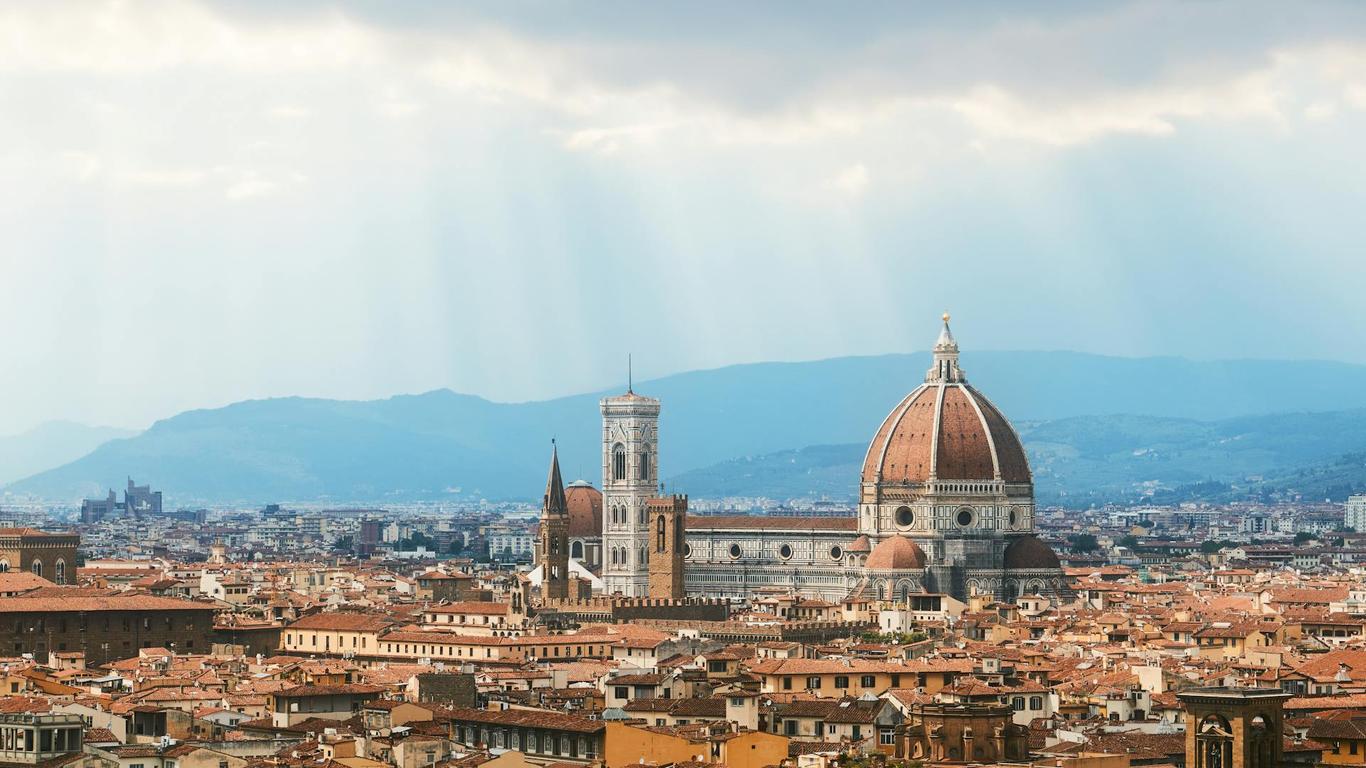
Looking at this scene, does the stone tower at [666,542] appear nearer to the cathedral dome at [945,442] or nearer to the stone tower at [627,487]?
the stone tower at [627,487]

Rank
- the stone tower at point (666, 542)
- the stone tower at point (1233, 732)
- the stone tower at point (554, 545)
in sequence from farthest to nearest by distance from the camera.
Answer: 1. the stone tower at point (666, 542)
2. the stone tower at point (554, 545)
3. the stone tower at point (1233, 732)

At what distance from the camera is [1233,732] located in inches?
1342

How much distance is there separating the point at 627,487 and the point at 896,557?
1598 cm

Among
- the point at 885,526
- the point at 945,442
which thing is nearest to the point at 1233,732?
the point at 945,442

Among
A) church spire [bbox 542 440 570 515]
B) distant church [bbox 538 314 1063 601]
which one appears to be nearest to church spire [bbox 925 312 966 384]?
distant church [bbox 538 314 1063 601]

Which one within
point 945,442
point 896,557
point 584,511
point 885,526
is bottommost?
point 896,557

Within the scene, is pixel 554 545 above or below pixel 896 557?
above

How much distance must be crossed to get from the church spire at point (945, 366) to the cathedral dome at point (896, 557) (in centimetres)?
1148

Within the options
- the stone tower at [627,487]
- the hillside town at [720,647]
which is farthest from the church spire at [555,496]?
the stone tower at [627,487]

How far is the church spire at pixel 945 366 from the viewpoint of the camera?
419ft

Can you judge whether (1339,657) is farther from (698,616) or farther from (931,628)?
(698,616)

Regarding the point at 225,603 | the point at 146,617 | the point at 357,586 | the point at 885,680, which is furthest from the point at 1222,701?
the point at 357,586

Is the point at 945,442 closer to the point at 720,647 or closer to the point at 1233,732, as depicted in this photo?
the point at 720,647

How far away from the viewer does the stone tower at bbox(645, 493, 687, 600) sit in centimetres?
12000
